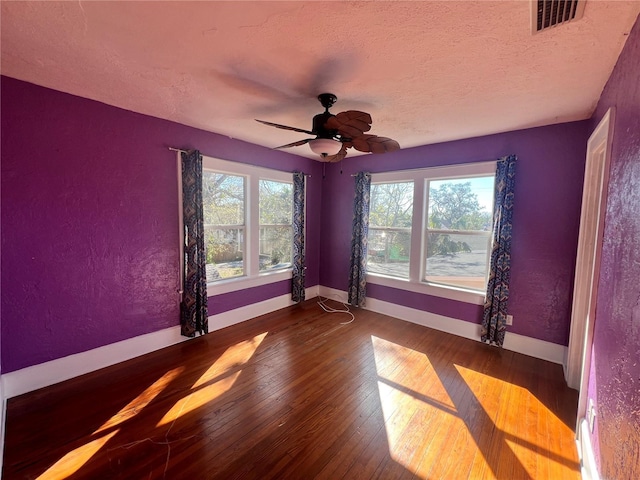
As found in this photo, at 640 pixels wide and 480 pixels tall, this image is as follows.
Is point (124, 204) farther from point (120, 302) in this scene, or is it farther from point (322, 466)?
point (322, 466)

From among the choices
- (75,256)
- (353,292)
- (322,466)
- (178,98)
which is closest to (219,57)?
(178,98)

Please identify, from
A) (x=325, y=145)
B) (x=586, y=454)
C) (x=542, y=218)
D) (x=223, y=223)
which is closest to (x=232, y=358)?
(x=223, y=223)

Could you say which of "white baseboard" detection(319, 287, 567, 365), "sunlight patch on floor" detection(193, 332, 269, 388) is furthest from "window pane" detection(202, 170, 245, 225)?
"white baseboard" detection(319, 287, 567, 365)

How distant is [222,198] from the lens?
3.45 meters

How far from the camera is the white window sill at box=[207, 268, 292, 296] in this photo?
3.37m

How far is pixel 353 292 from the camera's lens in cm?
429

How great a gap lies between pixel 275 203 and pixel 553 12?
3.43 metres

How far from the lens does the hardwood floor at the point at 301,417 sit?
1580 mm

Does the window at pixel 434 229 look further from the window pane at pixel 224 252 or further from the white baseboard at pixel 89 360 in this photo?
the white baseboard at pixel 89 360

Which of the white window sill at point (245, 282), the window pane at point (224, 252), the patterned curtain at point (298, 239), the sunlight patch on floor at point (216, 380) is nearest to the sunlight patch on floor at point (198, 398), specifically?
the sunlight patch on floor at point (216, 380)

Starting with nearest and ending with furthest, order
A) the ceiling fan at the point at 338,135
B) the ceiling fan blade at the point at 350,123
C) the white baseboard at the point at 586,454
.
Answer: the white baseboard at the point at 586,454 → the ceiling fan blade at the point at 350,123 → the ceiling fan at the point at 338,135

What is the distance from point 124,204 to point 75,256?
0.59 meters

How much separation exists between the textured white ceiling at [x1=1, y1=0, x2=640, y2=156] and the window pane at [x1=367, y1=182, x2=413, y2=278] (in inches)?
59.9

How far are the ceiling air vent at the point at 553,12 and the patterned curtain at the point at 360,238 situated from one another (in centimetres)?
277
